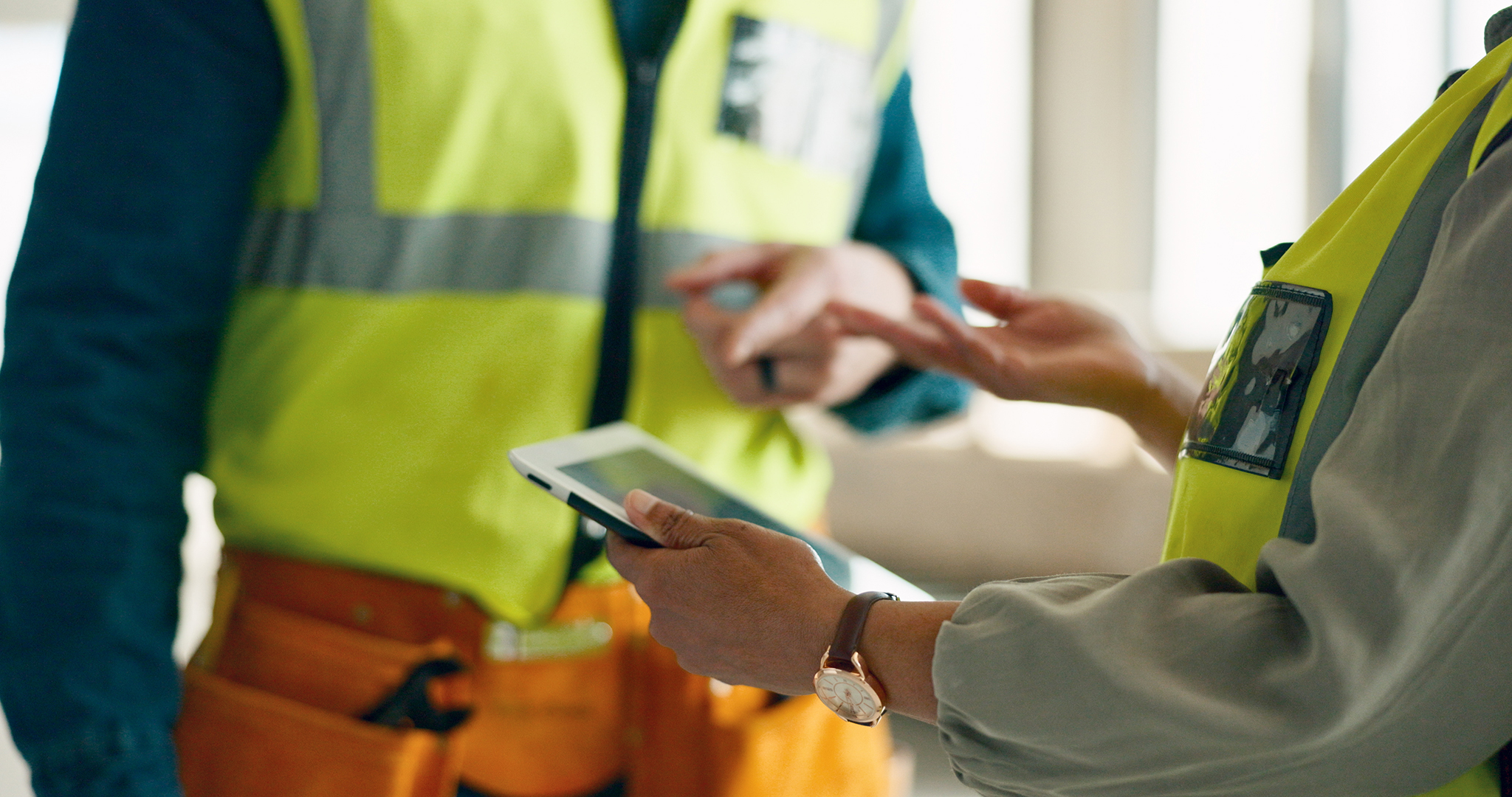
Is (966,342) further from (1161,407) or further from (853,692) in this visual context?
(853,692)

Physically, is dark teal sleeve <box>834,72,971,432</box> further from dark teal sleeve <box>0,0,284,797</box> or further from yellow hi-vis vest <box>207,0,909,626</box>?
Result: dark teal sleeve <box>0,0,284,797</box>

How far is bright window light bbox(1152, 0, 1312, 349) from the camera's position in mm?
2748

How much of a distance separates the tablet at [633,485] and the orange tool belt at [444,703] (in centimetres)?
12

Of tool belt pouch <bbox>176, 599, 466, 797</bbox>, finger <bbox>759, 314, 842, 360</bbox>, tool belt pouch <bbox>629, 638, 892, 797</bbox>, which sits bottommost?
tool belt pouch <bbox>629, 638, 892, 797</bbox>

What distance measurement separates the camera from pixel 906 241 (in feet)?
3.13

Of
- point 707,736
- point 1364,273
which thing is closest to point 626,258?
point 707,736

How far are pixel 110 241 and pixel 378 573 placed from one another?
0.29 m

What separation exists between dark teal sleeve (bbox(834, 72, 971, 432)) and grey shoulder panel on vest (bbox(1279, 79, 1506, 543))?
19.8 inches

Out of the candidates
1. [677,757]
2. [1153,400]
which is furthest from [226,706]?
[1153,400]

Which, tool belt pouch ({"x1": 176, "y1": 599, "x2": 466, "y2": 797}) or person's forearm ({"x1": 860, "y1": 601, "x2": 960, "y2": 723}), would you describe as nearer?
person's forearm ({"x1": 860, "y1": 601, "x2": 960, "y2": 723})

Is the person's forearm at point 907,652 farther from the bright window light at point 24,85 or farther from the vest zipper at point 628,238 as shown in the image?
the bright window light at point 24,85

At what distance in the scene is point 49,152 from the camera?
2.15 feet

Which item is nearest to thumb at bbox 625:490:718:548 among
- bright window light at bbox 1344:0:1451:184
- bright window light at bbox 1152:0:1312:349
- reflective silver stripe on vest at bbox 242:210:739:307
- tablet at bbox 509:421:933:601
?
tablet at bbox 509:421:933:601

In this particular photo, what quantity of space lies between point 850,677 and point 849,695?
15 mm
